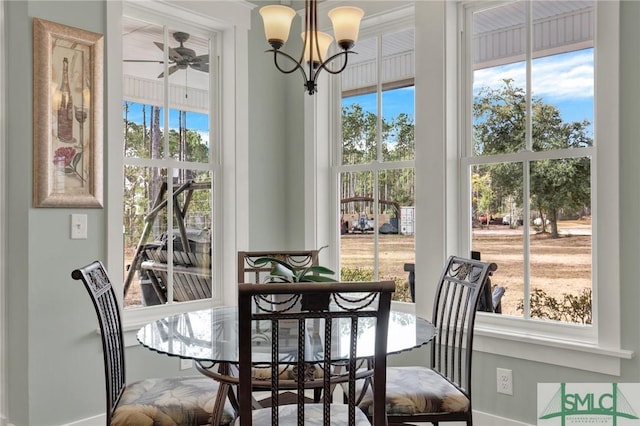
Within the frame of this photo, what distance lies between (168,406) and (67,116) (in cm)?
154

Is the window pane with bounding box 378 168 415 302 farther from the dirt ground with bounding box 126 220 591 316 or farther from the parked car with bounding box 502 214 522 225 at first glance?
the parked car with bounding box 502 214 522 225

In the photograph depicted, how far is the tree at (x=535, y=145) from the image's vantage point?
254 centimetres

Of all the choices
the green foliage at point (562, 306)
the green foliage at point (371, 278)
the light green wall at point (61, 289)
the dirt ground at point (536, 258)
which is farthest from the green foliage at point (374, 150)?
the light green wall at point (61, 289)

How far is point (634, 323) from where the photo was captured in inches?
89.0

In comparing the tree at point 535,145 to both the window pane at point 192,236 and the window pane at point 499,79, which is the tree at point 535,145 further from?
the window pane at point 192,236

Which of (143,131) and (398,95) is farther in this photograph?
(398,95)

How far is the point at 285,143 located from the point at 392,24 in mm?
1079

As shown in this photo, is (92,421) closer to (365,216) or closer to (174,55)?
(365,216)

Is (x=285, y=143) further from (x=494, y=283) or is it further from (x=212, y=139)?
(x=494, y=283)

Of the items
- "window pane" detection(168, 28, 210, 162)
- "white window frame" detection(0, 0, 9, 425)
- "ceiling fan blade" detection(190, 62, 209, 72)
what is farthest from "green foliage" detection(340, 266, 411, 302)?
"white window frame" detection(0, 0, 9, 425)

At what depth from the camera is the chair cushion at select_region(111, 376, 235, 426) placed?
6.09 ft

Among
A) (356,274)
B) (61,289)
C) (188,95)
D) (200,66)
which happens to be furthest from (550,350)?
(200,66)

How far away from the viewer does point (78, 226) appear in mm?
2646

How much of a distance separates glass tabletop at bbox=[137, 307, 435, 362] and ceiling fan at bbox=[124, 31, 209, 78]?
167 cm
